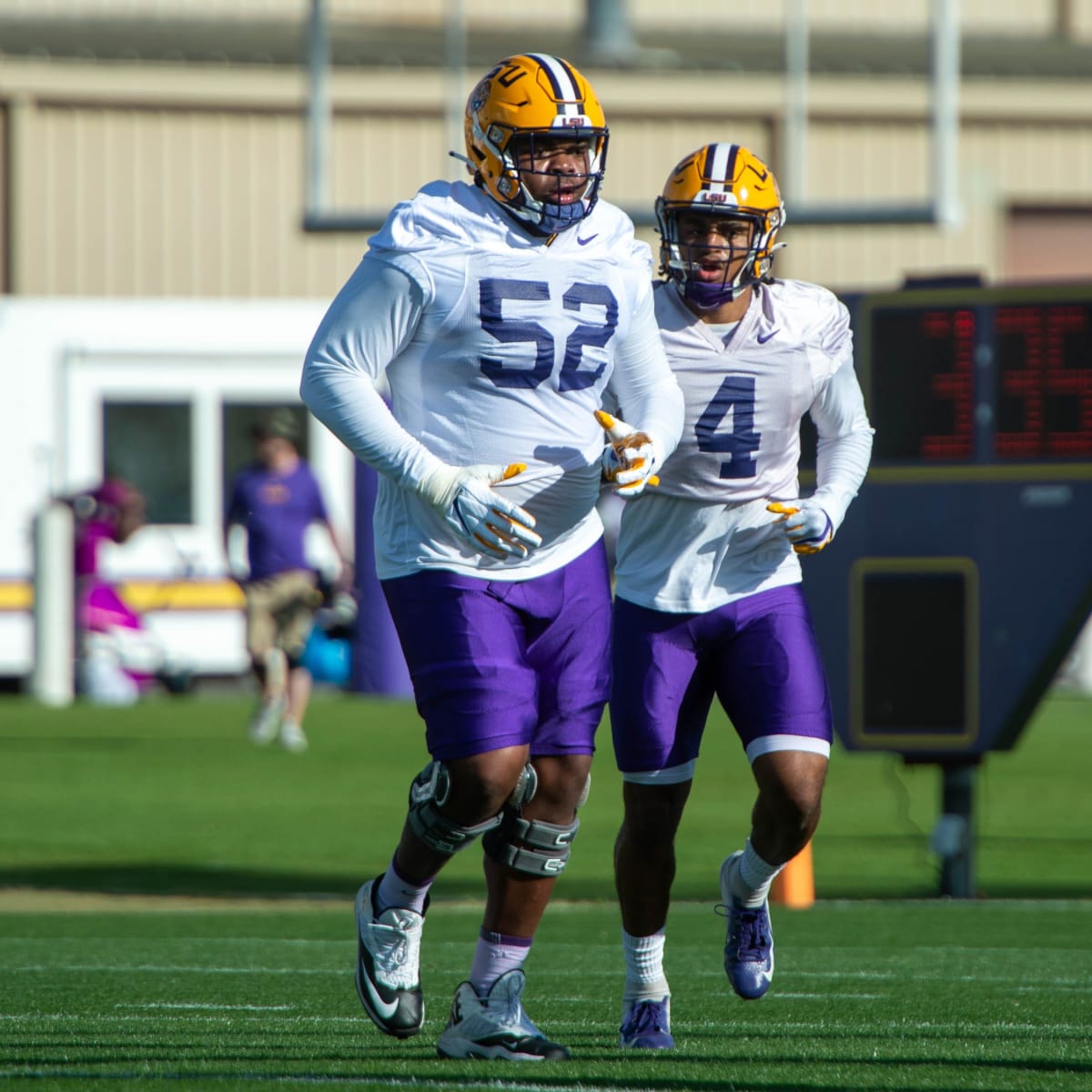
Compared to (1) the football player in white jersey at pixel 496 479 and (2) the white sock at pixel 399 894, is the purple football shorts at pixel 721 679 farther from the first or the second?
(2) the white sock at pixel 399 894

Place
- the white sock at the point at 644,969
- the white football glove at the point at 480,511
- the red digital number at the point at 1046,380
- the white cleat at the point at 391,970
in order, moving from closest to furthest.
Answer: the white football glove at the point at 480,511 → the white cleat at the point at 391,970 → the white sock at the point at 644,969 → the red digital number at the point at 1046,380

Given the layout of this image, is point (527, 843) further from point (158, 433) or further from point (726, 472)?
point (158, 433)

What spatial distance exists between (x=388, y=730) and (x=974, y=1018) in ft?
39.2

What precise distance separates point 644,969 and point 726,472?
1218 millimetres

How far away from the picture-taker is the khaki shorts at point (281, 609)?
16.0 meters

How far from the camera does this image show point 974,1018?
19.4 feet

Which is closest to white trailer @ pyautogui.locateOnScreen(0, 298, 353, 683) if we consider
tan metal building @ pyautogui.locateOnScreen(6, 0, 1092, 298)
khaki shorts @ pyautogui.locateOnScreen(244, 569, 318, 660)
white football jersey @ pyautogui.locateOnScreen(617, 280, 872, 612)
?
tan metal building @ pyautogui.locateOnScreen(6, 0, 1092, 298)

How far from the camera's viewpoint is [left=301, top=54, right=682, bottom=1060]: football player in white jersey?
506 cm

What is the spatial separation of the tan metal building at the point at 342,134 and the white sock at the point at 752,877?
17.6 m

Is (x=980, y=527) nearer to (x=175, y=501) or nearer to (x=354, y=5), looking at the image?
(x=175, y=501)

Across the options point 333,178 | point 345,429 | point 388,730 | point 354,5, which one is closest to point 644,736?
point 345,429

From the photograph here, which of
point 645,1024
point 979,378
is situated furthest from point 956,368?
point 645,1024

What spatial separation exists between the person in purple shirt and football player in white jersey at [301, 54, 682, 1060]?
10743mm

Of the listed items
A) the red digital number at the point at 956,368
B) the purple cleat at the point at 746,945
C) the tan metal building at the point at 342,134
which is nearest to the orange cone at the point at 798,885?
the red digital number at the point at 956,368
